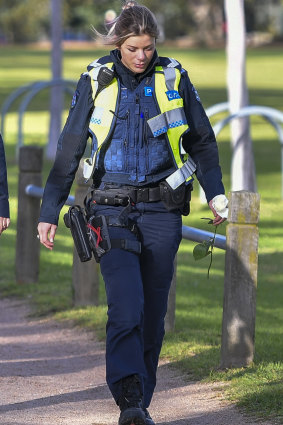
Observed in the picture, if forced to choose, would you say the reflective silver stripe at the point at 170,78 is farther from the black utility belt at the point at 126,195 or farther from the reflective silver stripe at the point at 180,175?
the black utility belt at the point at 126,195

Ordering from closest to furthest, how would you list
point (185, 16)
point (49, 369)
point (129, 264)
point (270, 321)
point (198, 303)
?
1. point (129, 264)
2. point (49, 369)
3. point (270, 321)
4. point (198, 303)
5. point (185, 16)

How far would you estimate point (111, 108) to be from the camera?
4980 millimetres

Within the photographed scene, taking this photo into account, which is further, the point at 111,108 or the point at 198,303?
the point at 198,303

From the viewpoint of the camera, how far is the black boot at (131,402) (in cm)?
476

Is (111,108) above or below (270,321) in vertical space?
above

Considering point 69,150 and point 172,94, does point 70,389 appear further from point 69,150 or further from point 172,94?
point 172,94

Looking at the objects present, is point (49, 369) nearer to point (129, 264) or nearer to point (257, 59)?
point (129, 264)

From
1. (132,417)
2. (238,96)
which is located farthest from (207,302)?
(238,96)

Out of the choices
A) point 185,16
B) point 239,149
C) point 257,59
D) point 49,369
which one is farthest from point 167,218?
point 185,16

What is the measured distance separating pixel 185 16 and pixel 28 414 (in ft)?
251

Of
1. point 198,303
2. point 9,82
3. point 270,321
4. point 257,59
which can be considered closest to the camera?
point 270,321

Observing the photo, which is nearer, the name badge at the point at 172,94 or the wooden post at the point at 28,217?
the name badge at the point at 172,94

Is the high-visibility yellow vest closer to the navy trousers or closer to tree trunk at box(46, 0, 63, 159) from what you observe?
the navy trousers

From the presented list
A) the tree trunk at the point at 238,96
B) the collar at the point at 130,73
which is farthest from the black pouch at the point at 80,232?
the tree trunk at the point at 238,96
